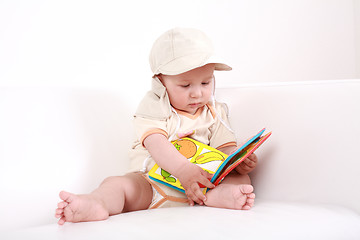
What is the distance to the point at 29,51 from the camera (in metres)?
1.76

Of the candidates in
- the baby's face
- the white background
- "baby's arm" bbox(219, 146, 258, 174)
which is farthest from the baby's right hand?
the white background

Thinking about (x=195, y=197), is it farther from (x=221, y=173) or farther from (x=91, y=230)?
(x=91, y=230)

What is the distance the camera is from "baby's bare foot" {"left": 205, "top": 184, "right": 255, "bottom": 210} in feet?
3.25

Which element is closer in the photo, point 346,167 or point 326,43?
point 346,167

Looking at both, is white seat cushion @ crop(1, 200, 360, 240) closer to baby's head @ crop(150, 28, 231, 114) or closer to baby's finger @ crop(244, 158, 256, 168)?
baby's finger @ crop(244, 158, 256, 168)

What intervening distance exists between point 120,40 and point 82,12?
212mm

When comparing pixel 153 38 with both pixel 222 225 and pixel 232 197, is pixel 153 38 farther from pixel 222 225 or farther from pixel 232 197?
pixel 222 225

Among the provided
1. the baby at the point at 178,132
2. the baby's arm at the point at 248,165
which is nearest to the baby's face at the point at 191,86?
the baby at the point at 178,132

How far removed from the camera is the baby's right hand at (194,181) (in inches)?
42.3

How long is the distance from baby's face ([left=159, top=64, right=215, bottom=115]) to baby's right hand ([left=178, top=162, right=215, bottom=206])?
0.22 m

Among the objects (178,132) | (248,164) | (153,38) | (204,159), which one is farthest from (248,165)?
(153,38)

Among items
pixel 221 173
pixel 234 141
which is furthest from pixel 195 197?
pixel 234 141

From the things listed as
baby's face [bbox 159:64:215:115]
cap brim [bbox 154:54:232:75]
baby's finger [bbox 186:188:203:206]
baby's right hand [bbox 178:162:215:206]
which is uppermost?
cap brim [bbox 154:54:232:75]

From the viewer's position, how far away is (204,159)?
118 centimetres
